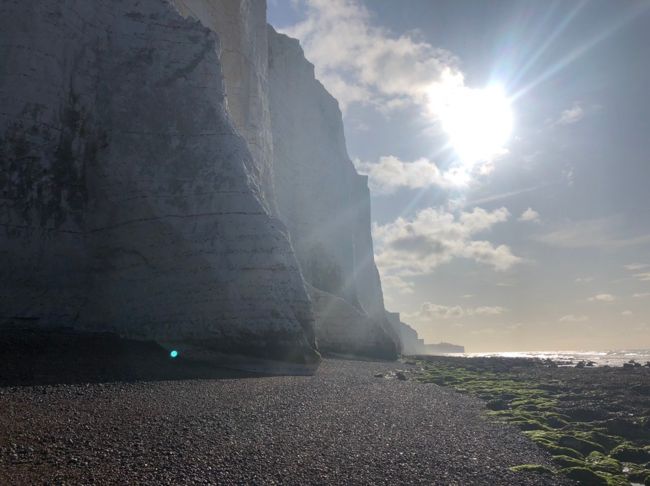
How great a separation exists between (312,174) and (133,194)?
105ft

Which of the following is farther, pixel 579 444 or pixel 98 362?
pixel 98 362

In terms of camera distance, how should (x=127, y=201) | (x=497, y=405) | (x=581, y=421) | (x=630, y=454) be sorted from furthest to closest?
(x=127, y=201)
(x=497, y=405)
(x=581, y=421)
(x=630, y=454)

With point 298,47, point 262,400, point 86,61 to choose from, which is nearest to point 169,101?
point 86,61

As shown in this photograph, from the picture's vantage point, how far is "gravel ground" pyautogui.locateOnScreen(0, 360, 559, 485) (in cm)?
675

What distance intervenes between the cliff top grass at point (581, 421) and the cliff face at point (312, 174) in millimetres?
14616

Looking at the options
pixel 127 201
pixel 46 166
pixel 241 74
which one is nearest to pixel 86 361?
pixel 127 201

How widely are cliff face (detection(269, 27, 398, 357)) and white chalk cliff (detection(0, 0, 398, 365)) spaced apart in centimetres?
1921

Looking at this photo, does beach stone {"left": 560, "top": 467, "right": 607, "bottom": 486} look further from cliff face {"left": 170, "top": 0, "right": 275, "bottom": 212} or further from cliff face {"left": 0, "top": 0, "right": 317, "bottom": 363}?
cliff face {"left": 170, "top": 0, "right": 275, "bottom": 212}

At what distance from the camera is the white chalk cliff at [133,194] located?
53.3 feet

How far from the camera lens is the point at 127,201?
17984 mm

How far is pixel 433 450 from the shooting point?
937 cm

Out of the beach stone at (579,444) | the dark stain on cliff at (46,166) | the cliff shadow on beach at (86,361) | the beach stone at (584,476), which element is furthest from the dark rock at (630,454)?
the dark stain on cliff at (46,166)

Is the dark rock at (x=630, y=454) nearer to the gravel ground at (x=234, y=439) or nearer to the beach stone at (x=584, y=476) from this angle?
the gravel ground at (x=234, y=439)

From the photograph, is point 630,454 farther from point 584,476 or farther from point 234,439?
point 234,439
